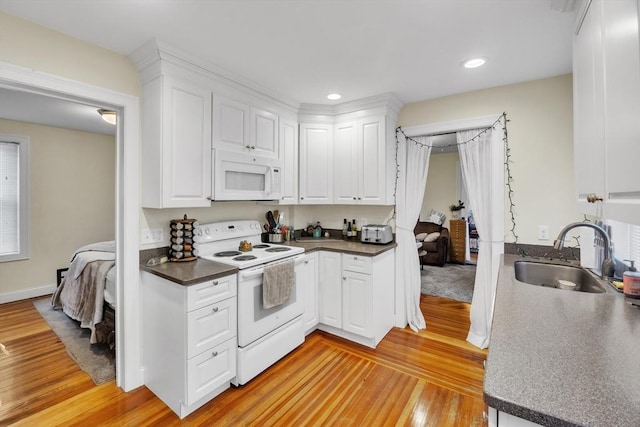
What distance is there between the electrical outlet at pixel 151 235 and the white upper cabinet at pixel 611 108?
8.45ft

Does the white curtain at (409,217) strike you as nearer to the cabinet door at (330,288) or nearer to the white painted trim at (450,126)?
the white painted trim at (450,126)

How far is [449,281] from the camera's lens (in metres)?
4.71

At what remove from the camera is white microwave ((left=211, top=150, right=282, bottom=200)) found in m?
2.32

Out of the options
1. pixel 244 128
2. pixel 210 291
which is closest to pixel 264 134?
pixel 244 128

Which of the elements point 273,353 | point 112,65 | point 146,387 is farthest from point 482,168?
point 146,387

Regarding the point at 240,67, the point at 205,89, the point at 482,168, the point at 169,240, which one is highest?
the point at 240,67

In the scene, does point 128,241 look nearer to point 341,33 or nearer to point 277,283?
point 277,283

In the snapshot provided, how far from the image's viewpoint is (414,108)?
9.94 ft

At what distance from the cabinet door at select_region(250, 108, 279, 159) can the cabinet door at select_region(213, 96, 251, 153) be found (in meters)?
0.06

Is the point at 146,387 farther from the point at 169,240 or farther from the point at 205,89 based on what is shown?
the point at 205,89

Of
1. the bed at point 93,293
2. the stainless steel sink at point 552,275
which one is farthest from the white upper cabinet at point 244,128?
the stainless steel sink at point 552,275

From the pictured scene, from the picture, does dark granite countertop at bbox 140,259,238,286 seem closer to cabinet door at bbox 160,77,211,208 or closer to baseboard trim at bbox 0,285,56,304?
cabinet door at bbox 160,77,211,208

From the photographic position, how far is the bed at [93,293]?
2639mm

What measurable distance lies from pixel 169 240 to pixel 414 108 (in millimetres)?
2740
